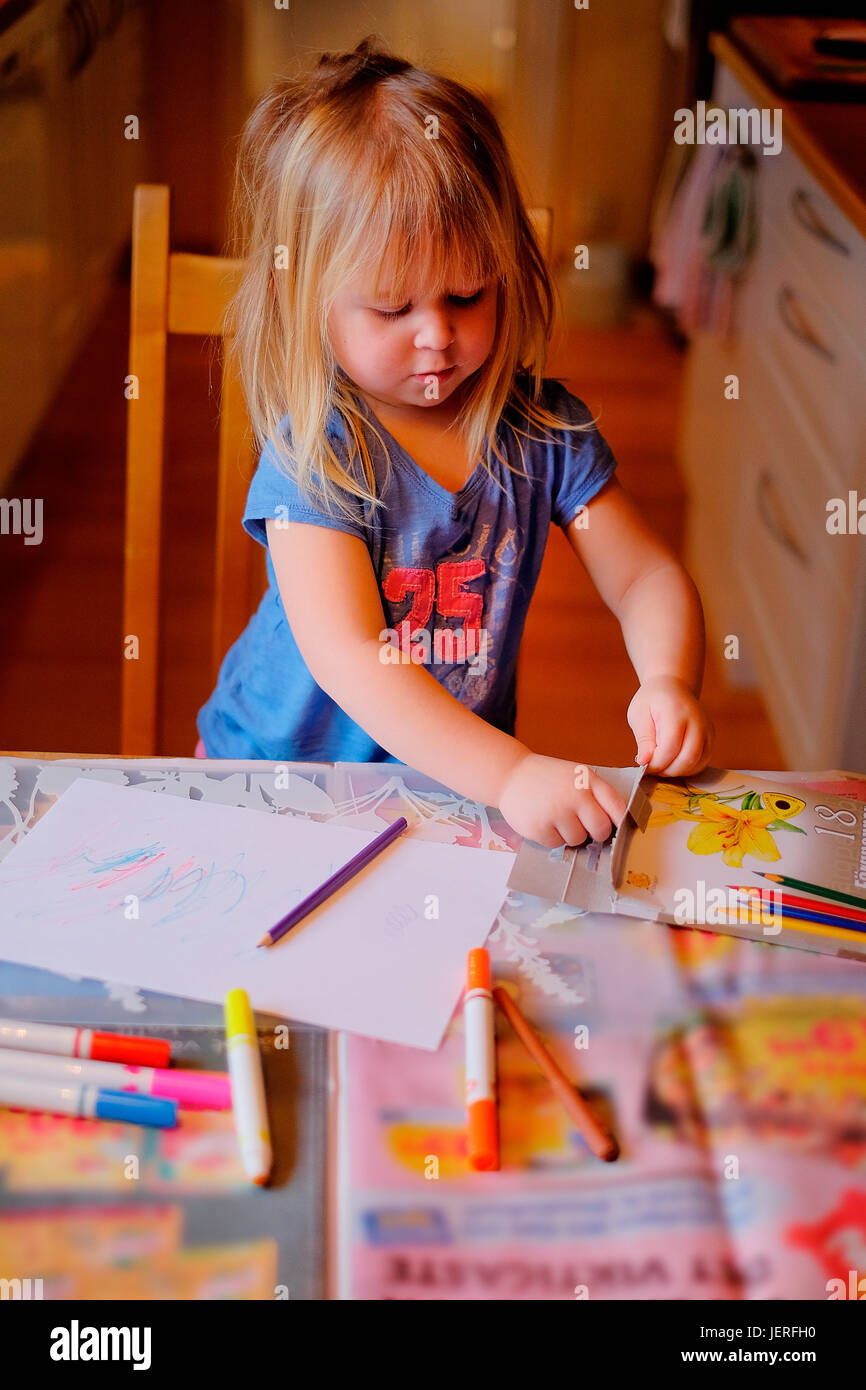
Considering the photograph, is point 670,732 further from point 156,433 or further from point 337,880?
point 156,433

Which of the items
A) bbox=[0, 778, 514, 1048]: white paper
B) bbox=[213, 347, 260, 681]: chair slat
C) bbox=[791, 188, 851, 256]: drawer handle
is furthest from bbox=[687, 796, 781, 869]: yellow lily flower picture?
bbox=[791, 188, 851, 256]: drawer handle

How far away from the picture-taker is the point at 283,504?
2.86 feet

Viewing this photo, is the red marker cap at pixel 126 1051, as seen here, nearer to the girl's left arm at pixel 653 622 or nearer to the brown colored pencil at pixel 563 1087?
the brown colored pencil at pixel 563 1087

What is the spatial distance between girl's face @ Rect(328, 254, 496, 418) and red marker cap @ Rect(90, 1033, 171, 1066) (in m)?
0.47

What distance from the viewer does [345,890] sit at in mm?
664

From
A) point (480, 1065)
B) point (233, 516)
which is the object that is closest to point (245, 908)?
point (480, 1065)

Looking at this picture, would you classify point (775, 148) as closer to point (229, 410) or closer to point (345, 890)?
point (229, 410)

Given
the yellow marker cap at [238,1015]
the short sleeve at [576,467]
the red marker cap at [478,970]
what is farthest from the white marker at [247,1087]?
the short sleeve at [576,467]

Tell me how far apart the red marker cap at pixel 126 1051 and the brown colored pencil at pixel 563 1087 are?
155 mm

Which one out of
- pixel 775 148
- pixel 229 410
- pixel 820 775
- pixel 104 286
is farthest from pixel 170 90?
pixel 820 775

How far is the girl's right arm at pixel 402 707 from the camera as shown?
708 millimetres

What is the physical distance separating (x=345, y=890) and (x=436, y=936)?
0.19 ft

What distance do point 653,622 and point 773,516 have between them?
1.14 m
